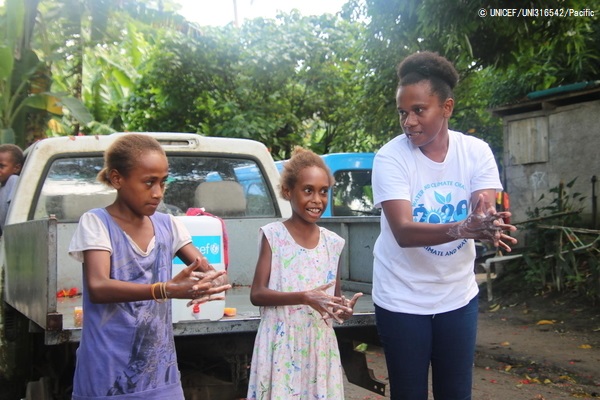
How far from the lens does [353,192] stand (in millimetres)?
11070

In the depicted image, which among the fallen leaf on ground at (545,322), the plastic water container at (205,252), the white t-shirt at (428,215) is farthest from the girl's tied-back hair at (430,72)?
the fallen leaf on ground at (545,322)

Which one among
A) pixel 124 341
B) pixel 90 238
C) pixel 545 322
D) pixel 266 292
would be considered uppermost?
pixel 90 238

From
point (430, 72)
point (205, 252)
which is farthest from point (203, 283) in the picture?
point (205, 252)

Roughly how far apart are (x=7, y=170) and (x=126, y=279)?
372cm

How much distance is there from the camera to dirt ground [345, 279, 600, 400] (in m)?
5.71

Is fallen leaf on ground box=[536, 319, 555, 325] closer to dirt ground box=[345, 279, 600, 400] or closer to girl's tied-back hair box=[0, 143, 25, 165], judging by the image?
dirt ground box=[345, 279, 600, 400]

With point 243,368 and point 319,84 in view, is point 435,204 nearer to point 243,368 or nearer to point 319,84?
point 243,368

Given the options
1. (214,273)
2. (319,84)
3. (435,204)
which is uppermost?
(319,84)

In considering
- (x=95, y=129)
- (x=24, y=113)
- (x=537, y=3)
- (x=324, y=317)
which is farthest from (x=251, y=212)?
(x=95, y=129)

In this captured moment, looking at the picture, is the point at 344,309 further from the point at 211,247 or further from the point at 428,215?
the point at 211,247

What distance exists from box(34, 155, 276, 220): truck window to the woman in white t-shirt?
2371 millimetres

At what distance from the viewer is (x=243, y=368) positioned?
13.7 ft

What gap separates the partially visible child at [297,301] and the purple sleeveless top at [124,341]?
0.53m

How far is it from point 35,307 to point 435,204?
6.43 feet
